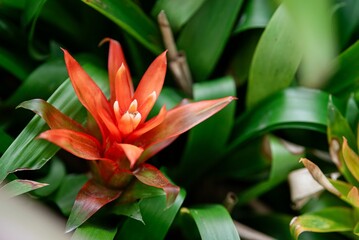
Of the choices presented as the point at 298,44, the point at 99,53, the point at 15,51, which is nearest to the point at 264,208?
the point at 298,44

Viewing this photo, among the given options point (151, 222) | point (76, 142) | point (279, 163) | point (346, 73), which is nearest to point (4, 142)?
point (76, 142)

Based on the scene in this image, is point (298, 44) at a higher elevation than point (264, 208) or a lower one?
higher

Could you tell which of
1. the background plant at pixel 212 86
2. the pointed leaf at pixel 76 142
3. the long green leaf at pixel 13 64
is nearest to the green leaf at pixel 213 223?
the background plant at pixel 212 86

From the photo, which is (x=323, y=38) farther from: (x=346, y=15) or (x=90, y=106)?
(x=346, y=15)

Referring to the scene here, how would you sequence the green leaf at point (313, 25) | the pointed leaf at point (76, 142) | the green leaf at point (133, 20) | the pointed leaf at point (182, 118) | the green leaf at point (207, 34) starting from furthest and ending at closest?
the green leaf at point (207, 34) < the green leaf at point (133, 20) < the pointed leaf at point (182, 118) < the pointed leaf at point (76, 142) < the green leaf at point (313, 25)

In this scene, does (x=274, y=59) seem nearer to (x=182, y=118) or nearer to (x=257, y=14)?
(x=257, y=14)

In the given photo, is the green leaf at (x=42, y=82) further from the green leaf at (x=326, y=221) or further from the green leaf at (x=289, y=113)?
the green leaf at (x=326, y=221)
